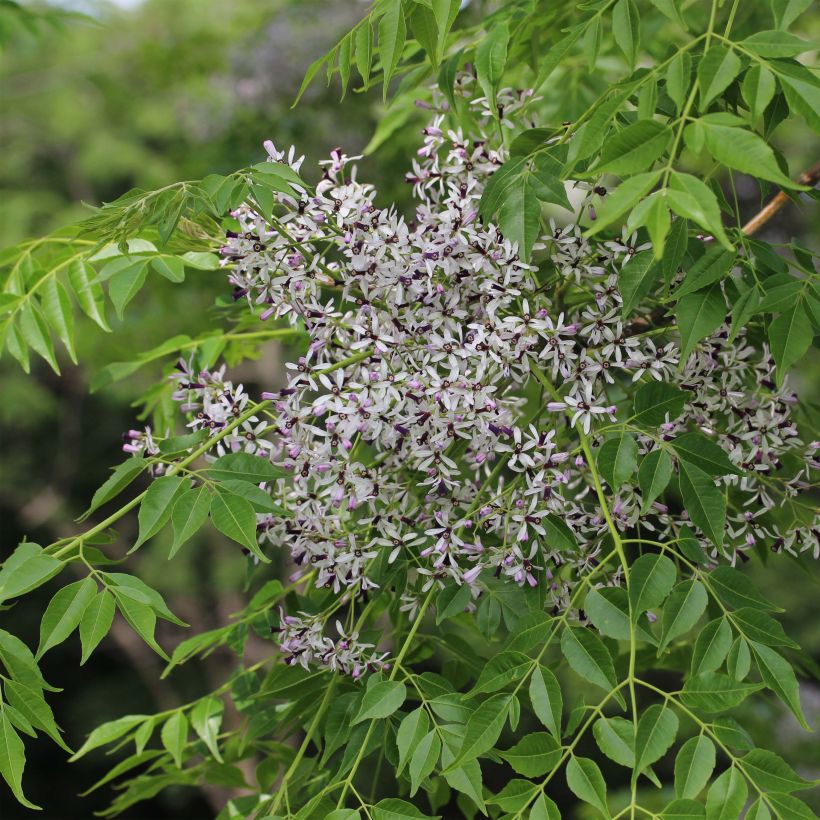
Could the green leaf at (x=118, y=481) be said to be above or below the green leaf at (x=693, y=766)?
above

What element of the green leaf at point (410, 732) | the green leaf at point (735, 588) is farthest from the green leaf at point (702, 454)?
the green leaf at point (410, 732)

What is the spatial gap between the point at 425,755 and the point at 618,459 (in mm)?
418

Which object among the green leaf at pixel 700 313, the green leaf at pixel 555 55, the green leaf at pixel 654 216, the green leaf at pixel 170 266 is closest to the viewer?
the green leaf at pixel 654 216

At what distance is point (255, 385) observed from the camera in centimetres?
1082

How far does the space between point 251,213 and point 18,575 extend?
553 millimetres

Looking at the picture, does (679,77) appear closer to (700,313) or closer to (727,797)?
(700,313)

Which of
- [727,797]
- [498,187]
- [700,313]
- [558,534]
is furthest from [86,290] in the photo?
[727,797]

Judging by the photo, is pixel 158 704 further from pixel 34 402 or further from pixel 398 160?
pixel 398 160

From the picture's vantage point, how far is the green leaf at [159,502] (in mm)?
1122

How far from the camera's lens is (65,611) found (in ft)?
3.68

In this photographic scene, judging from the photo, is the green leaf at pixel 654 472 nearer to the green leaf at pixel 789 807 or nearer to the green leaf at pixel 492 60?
Answer: the green leaf at pixel 789 807

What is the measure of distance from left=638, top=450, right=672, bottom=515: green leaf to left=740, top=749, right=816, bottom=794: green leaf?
0.30 m

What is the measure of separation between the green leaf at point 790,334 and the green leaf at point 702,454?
0.12 m

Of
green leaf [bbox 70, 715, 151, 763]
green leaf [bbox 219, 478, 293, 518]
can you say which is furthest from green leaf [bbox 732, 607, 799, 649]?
green leaf [bbox 70, 715, 151, 763]
